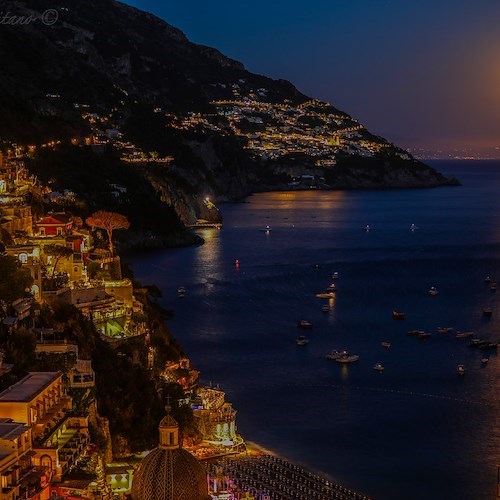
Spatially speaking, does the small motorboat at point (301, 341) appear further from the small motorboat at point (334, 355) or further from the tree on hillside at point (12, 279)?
the tree on hillside at point (12, 279)

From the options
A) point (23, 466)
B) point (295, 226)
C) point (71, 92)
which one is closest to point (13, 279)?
point (23, 466)

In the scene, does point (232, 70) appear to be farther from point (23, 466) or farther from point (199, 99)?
point (23, 466)

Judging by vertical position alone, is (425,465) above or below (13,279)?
below

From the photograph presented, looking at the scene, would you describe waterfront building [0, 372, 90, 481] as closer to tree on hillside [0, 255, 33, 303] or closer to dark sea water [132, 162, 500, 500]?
tree on hillside [0, 255, 33, 303]

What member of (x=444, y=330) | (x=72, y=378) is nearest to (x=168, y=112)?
(x=444, y=330)

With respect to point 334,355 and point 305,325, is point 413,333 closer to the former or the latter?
point 305,325

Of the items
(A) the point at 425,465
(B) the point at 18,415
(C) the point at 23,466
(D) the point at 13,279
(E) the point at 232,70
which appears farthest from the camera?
(E) the point at 232,70
